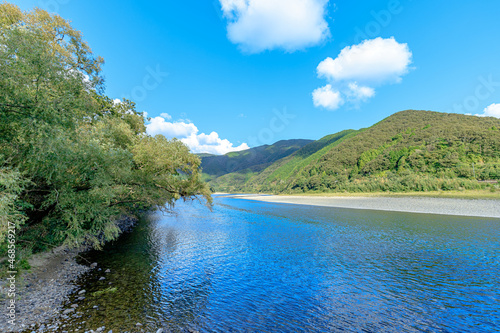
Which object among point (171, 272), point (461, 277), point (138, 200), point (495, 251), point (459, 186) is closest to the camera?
point (461, 277)

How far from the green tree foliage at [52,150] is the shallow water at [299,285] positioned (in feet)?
16.8

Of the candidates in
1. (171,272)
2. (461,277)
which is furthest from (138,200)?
(461,277)

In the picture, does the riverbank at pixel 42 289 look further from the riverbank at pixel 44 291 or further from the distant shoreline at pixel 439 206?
the distant shoreline at pixel 439 206

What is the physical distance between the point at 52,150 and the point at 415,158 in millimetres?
125641

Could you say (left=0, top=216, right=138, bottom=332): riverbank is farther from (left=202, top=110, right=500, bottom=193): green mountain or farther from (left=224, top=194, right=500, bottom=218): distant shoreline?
(left=202, top=110, right=500, bottom=193): green mountain

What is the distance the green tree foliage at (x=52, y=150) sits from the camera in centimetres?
911

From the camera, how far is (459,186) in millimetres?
64625

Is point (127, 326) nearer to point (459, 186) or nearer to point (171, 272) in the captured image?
point (171, 272)

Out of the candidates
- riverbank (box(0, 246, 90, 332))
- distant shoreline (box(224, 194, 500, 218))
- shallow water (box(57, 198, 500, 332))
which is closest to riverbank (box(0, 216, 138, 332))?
riverbank (box(0, 246, 90, 332))

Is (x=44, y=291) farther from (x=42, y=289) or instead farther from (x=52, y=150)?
(x=52, y=150)

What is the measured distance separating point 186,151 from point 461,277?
88.1ft

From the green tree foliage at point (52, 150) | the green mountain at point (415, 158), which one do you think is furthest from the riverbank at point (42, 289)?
the green mountain at point (415, 158)

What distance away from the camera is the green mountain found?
7388 cm

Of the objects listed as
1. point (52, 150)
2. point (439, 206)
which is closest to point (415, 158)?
point (439, 206)
